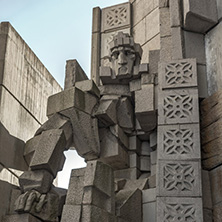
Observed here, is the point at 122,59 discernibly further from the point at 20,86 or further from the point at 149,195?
the point at 149,195

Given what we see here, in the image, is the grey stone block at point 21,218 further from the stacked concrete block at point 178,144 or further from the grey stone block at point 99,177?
the stacked concrete block at point 178,144

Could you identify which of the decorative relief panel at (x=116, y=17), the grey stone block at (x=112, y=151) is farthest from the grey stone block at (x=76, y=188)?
→ the decorative relief panel at (x=116, y=17)

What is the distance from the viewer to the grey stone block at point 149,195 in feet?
27.0

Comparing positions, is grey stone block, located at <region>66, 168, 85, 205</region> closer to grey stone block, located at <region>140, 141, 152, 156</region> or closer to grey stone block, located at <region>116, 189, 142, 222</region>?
grey stone block, located at <region>116, 189, 142, 222</region>

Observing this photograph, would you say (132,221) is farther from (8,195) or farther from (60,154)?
(8,195)

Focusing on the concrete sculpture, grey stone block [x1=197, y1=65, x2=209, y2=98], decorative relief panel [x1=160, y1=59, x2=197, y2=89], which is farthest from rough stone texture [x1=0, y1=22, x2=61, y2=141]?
grey stone block [x1=197, y1=65, x2=209, y2=98]

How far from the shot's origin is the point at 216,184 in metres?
7.82

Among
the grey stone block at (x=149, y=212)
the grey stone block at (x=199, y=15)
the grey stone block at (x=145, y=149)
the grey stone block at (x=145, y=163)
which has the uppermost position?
the grey stone block at (x=199, y=15)

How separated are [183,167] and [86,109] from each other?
2.29 m

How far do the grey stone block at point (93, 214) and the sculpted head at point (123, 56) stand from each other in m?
2.93

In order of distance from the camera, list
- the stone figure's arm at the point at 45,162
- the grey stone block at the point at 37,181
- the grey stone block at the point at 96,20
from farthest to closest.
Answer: the grey stone block at the point at 96,20, the grey stone block at the point at 37,181, the stone figure's arm at the point at 45,162

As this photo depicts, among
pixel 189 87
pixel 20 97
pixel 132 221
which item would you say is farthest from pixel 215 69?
pixel 20 97

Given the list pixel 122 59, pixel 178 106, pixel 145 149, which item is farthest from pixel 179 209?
pixel 122 59

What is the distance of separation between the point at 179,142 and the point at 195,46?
2164 mm
